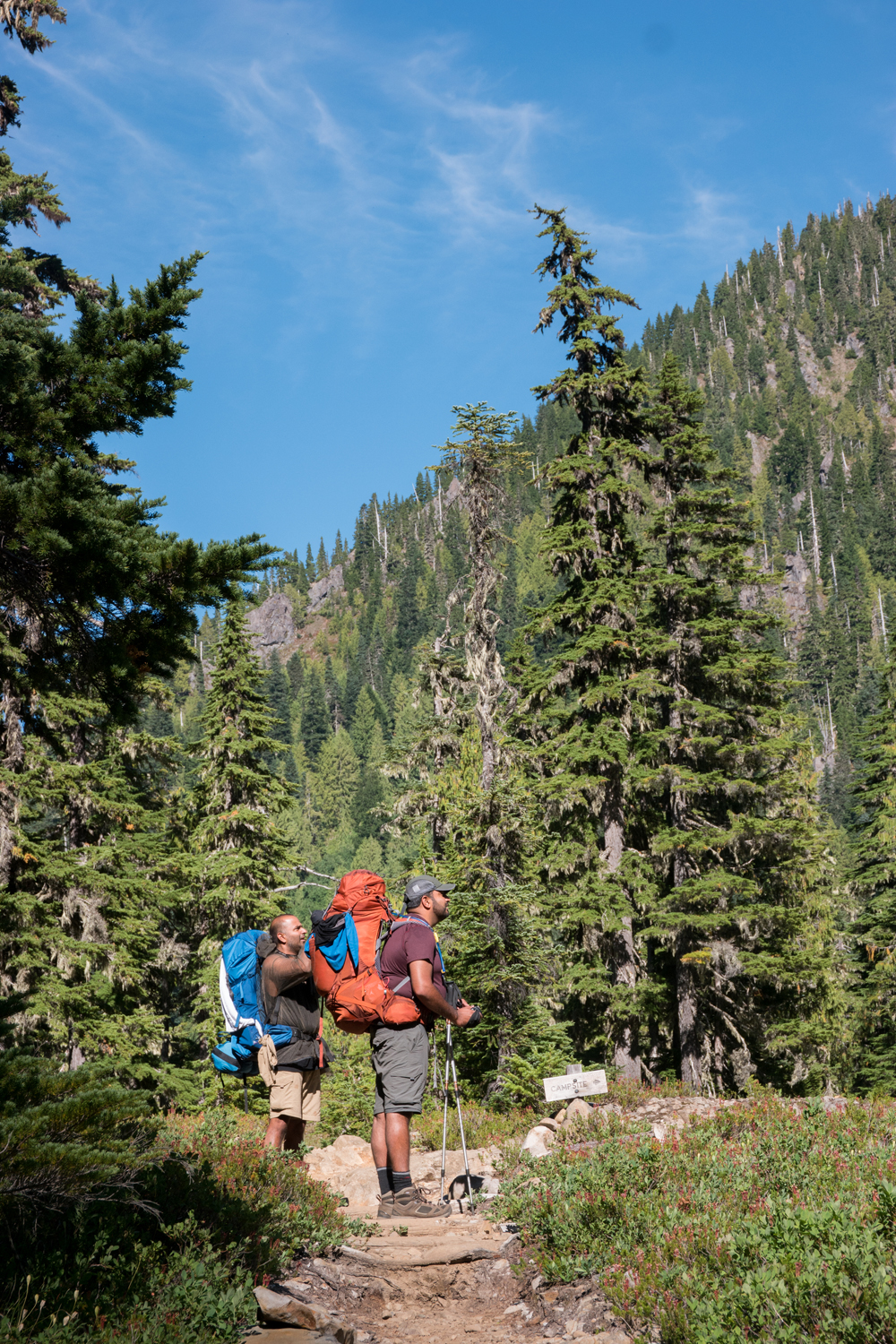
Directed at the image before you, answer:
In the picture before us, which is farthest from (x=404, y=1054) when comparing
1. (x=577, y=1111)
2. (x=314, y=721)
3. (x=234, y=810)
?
(x=314, y=721)

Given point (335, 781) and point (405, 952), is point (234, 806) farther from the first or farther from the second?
point (335, 781)

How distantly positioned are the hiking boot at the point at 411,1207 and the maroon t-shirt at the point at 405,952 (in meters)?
1.33

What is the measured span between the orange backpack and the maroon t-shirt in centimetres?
5

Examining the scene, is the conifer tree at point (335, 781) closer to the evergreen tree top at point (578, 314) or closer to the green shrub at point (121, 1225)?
the evergreen tree top at point (578, 314)

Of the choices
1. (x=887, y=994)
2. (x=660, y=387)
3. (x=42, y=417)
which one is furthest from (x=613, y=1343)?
(x=887, y=994)

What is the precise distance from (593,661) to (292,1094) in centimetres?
1249

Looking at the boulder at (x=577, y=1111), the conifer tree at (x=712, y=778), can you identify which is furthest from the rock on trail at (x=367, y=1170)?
the conifer tree at (x=712, y=778)

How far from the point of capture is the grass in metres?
3.55

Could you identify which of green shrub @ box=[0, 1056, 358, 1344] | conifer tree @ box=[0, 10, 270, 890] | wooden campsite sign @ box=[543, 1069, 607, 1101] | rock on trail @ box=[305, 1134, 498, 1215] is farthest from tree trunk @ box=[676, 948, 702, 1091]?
conifer tree @ box=[0, 10, 270, 890]

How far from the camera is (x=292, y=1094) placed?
6754mm

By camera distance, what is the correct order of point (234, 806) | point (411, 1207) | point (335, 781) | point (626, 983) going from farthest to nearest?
point (335, 781) → point (234, 806) → point (626, 983) → point (411, 1207)

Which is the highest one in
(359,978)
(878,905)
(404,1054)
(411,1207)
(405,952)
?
(405,952)

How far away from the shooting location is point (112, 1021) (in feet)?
56.7

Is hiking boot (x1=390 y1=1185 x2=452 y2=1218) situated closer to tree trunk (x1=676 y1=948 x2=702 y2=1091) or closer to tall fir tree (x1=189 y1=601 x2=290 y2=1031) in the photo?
tree trunk (x1=676 y1=948 x2=702 y2=1091)
